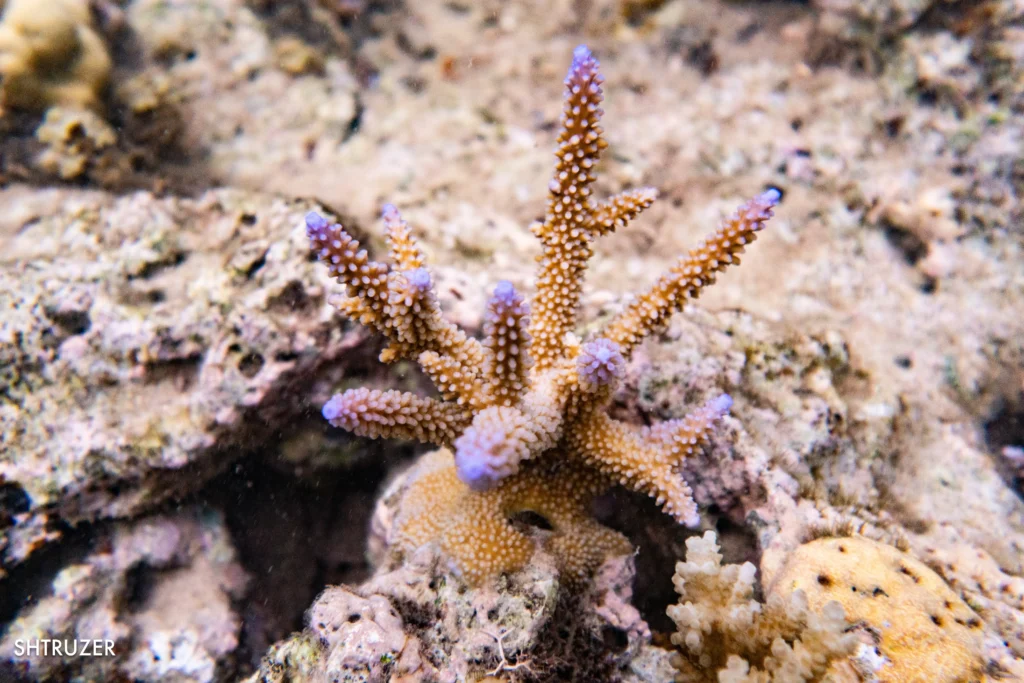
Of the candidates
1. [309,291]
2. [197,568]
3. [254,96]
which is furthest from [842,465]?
[254,96]

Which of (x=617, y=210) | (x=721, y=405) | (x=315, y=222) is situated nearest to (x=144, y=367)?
(x=315, y=222)

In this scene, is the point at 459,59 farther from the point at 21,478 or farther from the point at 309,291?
the point at 21,478

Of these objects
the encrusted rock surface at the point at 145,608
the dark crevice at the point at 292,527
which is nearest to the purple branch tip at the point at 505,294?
the dark crevice at the point at 292,527

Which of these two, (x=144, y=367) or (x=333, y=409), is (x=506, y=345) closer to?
(x=333, y=409)

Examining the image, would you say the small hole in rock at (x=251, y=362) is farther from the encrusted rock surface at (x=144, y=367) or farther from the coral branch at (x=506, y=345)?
the coral branch at (x=506, y=345)

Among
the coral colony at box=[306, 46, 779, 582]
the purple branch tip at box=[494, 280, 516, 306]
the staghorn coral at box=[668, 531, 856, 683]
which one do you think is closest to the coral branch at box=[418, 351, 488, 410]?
the coral colony at box=[306, 46, 779, 582]

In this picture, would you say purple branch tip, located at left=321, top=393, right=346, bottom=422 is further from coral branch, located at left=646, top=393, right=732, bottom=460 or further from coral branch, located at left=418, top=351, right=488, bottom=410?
coral branch, located at left=646, top=393, right=732, bottom=460
